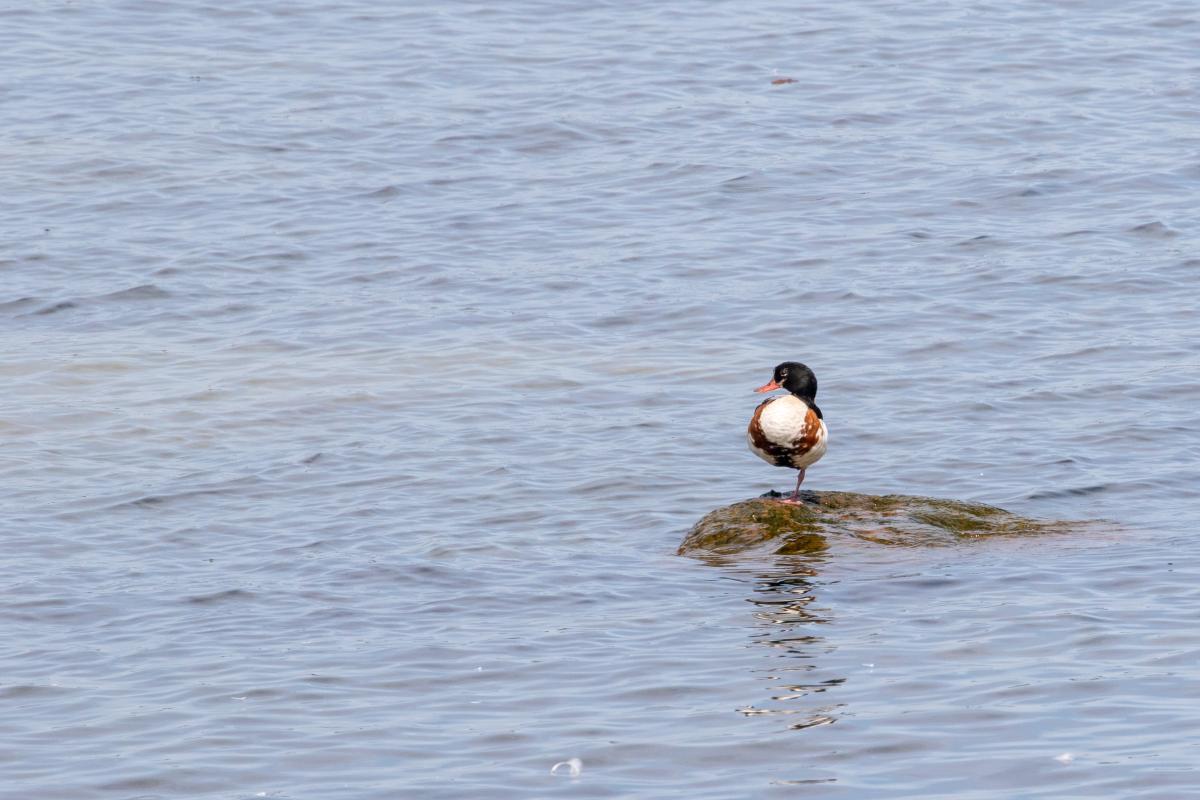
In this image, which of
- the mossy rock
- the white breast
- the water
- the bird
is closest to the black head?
the bird

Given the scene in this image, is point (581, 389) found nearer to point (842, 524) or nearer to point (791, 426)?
point (791, 426)

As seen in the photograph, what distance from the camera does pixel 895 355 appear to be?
18422 millimetres

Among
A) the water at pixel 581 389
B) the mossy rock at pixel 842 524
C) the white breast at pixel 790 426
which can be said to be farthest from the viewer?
the white breast at pixel 790 426

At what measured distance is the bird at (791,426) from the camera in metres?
12.1

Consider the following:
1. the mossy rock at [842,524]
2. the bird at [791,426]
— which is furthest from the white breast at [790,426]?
the mossy rock at [842,524]

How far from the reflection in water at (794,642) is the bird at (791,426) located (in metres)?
0.72

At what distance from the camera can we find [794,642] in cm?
1070

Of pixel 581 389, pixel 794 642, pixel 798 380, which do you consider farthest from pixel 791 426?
pixel 581 389

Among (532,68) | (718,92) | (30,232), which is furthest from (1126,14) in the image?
(30,232)

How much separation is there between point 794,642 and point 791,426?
1.91 m

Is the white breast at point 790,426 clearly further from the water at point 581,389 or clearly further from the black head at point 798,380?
the water at point 581,389

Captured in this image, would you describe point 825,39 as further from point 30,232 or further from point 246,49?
point 30,232

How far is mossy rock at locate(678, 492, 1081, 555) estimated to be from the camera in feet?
39.4

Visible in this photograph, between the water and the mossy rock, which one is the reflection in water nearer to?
the water
